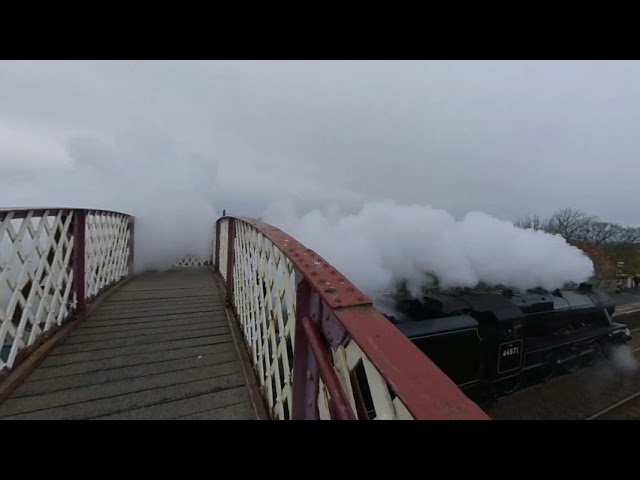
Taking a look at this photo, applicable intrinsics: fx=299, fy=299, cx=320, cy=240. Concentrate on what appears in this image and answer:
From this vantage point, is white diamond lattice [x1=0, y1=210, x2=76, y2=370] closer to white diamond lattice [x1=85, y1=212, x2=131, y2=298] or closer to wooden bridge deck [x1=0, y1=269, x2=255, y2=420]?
wooden bridge deck [x1=0, y1=269, x2=255, y2=420]

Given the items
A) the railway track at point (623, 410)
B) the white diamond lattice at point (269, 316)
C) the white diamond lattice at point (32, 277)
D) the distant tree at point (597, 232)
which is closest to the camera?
the white diamond lattice at point (269, 316)

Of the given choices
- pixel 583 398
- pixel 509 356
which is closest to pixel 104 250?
pixel 509 356

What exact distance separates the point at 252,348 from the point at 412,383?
205 cm

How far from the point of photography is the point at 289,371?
5.72 ft

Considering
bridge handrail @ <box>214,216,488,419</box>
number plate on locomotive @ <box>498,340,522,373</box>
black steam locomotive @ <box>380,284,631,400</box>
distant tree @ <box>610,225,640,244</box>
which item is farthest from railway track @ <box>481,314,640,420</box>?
distant tree @ <box>610,225,640,244</box>

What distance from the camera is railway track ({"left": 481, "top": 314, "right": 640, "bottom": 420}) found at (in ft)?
22.5

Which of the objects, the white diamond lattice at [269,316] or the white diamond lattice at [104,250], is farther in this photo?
the white diamond lattice at [104,250]

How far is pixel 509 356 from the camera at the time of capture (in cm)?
666

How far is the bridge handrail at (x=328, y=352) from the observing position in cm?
76

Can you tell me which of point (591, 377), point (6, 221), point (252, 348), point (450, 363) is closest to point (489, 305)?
point (450, 363)

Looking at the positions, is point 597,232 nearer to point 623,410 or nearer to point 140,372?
point 623,410

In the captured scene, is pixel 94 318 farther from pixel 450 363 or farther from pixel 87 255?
pixel 450 363

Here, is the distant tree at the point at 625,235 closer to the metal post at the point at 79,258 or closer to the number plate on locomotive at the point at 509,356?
the number plate on locomotive at the point at 509,356

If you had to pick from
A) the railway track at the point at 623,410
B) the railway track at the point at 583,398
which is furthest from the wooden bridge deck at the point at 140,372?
the railway track at the point at 623,410
